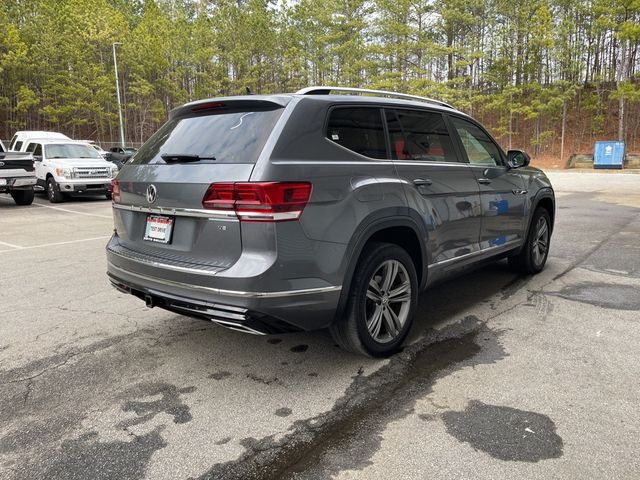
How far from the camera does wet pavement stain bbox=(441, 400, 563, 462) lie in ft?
7.91

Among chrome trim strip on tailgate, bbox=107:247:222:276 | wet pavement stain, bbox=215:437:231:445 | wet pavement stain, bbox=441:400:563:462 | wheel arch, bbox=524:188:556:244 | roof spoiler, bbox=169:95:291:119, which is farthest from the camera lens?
wheel arch, bbox=524:188:556:244

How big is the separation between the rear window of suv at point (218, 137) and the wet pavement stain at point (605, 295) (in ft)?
12.0

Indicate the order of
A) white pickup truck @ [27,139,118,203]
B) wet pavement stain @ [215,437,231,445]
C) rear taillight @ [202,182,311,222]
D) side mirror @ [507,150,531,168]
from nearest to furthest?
wet pavement stain @ [215,437,231,445]
rear taillight @ [202,182,311,222]
side mirror @ [507,150,531,168]
white pickup truck @ [27,139,118,203]

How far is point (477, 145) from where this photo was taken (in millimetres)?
4727

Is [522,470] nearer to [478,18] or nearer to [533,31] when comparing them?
[533,31]

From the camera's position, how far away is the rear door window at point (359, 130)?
323 centimetres

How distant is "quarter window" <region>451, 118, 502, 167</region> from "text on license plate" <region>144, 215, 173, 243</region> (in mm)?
2674

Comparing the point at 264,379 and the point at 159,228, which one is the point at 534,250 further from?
the point at 159,228

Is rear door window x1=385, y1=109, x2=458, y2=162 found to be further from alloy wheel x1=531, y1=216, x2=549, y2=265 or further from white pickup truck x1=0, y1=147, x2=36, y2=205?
white pickup truck x1=0, y1=147, x2=36, y2=205

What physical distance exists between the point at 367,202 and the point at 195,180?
3.54 feet

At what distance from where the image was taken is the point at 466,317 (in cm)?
439

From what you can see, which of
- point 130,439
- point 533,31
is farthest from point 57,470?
point 533,31

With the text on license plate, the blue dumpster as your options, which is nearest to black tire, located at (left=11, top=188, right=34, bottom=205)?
the text on license plate

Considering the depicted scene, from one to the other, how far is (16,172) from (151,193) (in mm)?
12223
